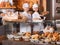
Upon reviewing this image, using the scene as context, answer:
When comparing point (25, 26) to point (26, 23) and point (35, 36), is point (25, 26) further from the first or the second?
point (35, 36)

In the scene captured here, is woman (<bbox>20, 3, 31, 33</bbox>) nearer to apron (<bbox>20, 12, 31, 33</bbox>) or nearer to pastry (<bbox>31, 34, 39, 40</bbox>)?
apron (<bbox>20, 12, 31, 33</bbox>)

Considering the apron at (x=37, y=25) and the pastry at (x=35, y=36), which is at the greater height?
the apron at (x=37, y=25)

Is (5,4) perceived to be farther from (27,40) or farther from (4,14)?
(27,40)

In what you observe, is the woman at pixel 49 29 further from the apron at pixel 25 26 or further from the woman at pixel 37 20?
the apron at pixel 25 26

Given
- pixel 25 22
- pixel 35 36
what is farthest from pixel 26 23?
pixel 35 36

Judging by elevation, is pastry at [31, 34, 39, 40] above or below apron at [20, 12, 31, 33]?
below

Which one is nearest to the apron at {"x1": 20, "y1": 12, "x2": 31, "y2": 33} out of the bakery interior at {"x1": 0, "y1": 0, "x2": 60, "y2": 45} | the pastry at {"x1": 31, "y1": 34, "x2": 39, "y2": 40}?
the bakery interior at {"x1": 0, "y1": 0, "x2": 60, "y2": 45}

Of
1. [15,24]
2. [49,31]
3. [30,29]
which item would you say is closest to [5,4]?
[15,24]

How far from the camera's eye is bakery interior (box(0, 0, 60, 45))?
1.25 metres

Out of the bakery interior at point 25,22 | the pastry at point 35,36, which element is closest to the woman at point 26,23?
the bakery interior at point 25,22

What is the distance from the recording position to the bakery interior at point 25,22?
4.10 ft

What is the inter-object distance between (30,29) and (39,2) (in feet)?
0.76

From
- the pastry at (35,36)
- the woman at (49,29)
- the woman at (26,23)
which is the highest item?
the woman at (26,23)

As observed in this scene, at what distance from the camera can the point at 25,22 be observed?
1294 millimetres
